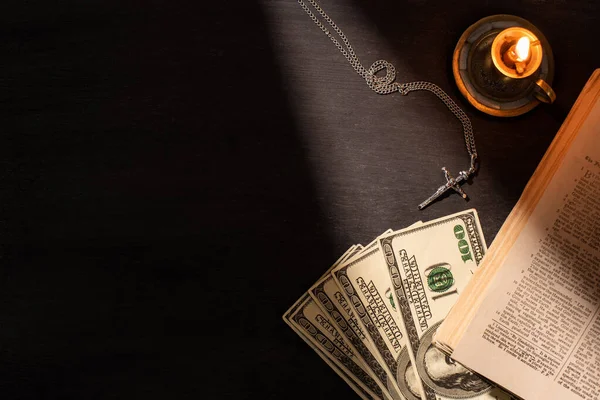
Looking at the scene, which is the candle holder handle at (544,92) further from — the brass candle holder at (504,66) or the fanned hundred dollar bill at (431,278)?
the fanned hundred dollar bill at (431,278)

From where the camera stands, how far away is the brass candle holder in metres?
0.76

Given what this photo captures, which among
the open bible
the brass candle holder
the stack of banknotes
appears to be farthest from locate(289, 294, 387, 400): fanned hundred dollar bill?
the brass candle holder

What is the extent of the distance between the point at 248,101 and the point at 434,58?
1.00 feet

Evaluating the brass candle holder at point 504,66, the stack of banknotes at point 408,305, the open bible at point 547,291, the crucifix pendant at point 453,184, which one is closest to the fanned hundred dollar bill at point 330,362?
the stack of banknotes at point 408,305

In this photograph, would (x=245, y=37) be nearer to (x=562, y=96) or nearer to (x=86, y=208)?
(x=86, y=208)

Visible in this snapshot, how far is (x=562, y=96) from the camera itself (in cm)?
82

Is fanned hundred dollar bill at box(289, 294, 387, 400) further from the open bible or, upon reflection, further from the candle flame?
the candle flame

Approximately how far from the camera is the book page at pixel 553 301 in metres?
0.78

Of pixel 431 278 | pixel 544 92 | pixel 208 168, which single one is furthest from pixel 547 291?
pixel 208 168

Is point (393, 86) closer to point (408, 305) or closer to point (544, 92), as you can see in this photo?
point (544, 92)

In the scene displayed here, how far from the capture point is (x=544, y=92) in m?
0.78

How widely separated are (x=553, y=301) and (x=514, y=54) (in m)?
0.37

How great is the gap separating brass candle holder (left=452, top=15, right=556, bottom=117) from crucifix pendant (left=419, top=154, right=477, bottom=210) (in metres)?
0.09

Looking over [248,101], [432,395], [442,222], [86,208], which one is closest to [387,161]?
[442,222]
